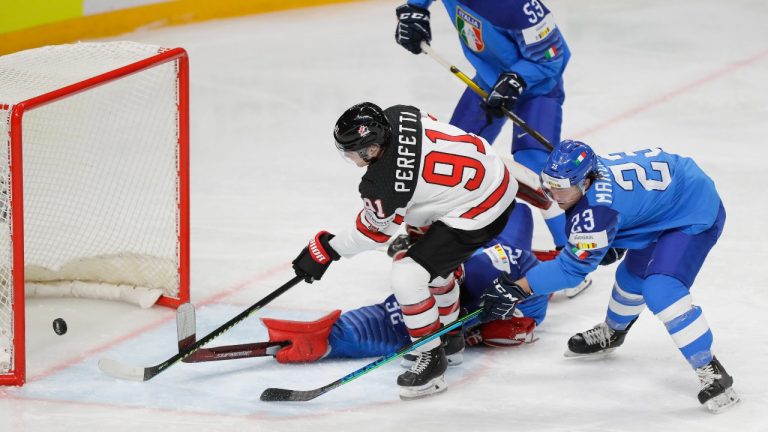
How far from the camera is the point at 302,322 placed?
4086 mm

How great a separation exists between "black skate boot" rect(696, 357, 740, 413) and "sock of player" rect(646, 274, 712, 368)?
4 cm

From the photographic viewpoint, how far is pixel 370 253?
505cm

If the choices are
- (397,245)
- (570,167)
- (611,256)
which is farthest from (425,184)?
(397,245)

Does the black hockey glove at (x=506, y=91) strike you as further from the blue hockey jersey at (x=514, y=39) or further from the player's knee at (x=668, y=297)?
the player's knee at (x=668, y=297)

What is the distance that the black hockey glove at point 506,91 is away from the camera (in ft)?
15.2

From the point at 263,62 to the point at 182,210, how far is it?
314 centimetres

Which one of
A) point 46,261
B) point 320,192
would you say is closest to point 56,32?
point 320,192

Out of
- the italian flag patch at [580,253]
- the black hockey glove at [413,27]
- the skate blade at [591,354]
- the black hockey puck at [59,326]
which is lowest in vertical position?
the black hockey puck at [59,326]

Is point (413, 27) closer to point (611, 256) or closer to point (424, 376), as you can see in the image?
point (611, 256)


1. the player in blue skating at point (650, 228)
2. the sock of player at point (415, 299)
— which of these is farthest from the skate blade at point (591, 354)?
the sock of player at point (415, 299)

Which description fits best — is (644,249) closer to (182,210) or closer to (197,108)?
(182,210)

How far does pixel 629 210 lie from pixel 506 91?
3.59 ft

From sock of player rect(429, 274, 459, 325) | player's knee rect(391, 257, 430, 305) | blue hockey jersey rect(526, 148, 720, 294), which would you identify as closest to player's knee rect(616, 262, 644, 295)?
blue hockey jersey rect(526, 148, 720, 294)

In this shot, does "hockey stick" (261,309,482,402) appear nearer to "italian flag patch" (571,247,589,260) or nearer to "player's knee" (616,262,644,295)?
"italian flag patch" (571,247,589,260)
